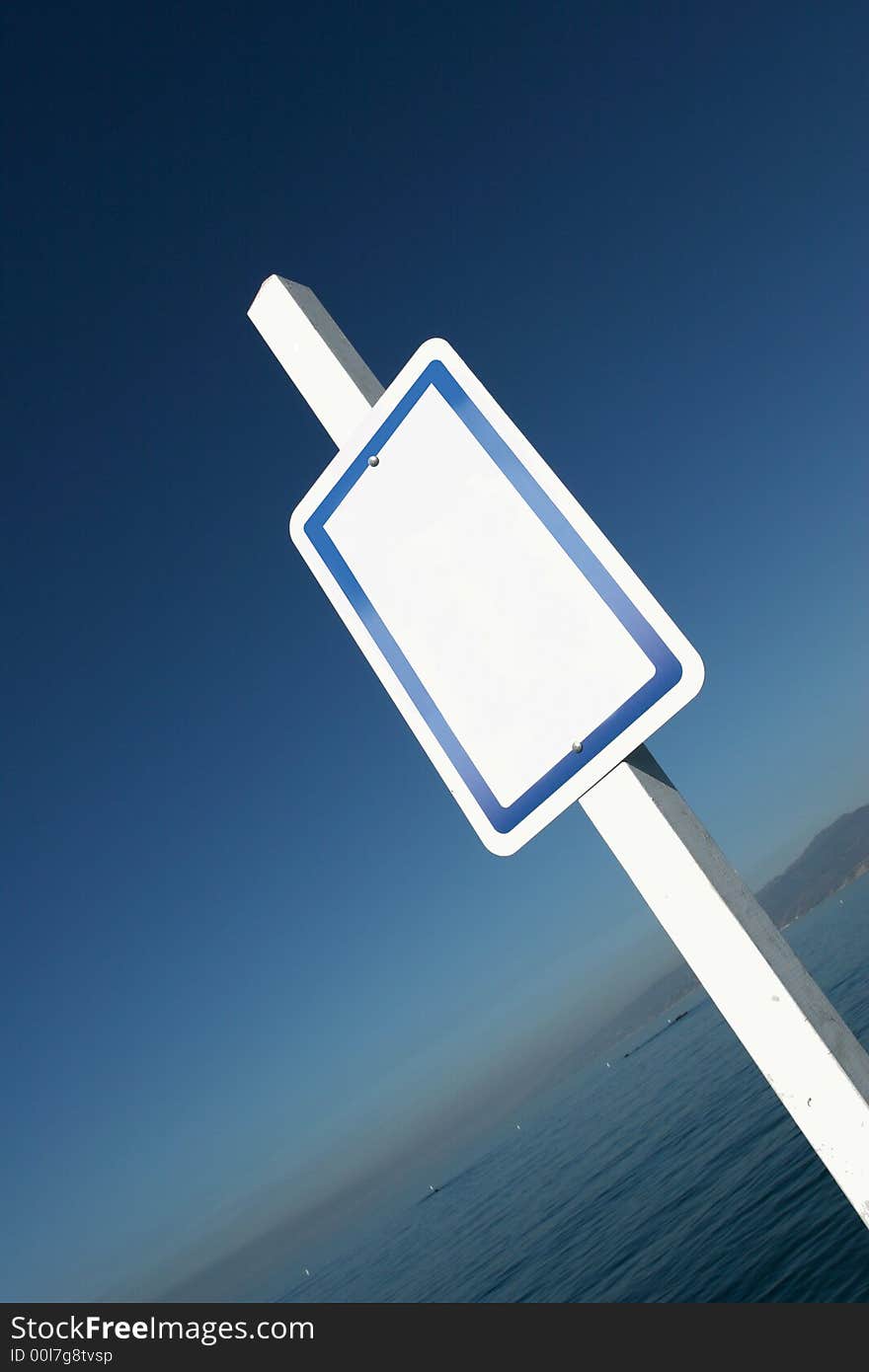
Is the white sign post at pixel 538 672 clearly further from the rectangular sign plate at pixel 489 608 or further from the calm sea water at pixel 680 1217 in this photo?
the calm sea water at pixel 680 1217

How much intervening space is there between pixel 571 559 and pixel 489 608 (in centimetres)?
17

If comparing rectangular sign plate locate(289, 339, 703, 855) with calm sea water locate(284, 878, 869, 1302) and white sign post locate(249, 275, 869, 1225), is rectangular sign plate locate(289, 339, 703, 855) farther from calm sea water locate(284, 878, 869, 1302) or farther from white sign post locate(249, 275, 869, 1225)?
calm sea water locate(284, 878, 869, 1302)

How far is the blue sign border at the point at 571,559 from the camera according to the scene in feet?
4.05

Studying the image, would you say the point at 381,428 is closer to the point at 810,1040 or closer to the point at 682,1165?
the point at 810,1040

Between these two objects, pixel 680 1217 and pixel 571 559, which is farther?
pixel 680 1217

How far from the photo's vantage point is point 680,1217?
39844mm

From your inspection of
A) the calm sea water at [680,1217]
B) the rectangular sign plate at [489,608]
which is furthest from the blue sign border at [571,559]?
the calm sea water at [680,1217]

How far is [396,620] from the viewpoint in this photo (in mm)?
1624

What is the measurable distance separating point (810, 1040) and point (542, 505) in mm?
884

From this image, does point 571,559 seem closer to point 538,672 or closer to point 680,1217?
point 538,672

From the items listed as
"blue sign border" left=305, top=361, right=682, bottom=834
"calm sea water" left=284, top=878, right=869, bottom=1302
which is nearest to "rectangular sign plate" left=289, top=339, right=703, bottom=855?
"blue sign border" left=305, top=361, right=682, bottom=834

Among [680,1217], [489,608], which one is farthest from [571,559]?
[680,1217]

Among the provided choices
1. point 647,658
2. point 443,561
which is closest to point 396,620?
point 443,561

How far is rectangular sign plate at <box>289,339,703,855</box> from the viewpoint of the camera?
49.6 inches
